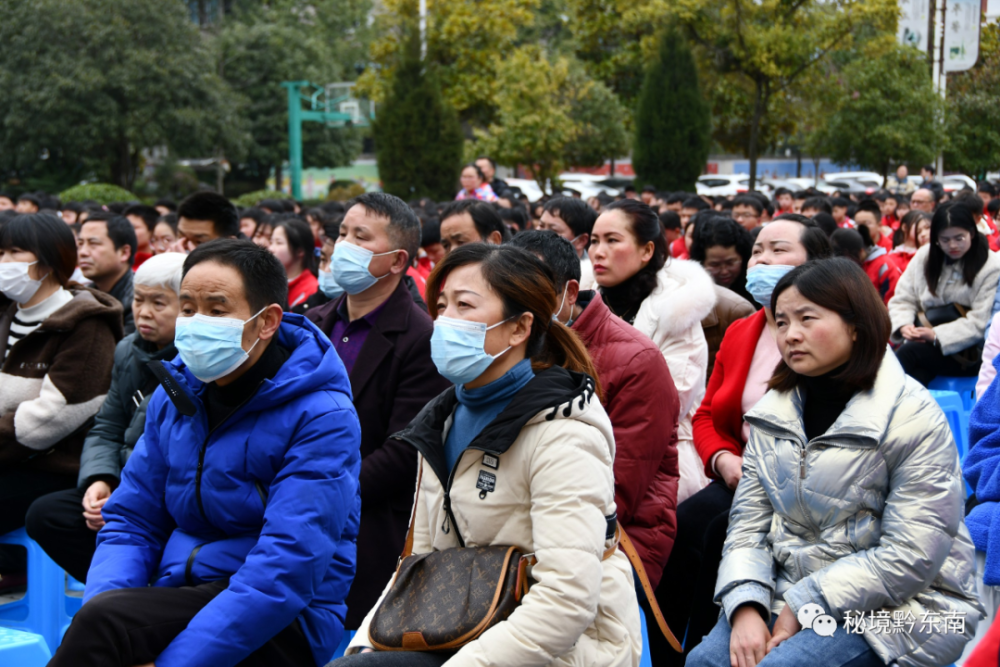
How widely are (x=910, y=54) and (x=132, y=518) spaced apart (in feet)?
78.3

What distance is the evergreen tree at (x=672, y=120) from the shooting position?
20750 mm

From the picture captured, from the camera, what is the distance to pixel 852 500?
2.71m

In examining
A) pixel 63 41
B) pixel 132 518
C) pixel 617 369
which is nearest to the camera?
pixel 132 518

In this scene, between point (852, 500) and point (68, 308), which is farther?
point (68, 308)

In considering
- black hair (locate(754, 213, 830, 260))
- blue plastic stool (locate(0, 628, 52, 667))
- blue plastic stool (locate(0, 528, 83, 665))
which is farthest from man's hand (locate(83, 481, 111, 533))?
black hair (locate(754, 213, 830, 260))

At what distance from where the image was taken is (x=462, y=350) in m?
2.53

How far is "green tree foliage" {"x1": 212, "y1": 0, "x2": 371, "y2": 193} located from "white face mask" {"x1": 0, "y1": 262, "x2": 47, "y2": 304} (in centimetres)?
2878

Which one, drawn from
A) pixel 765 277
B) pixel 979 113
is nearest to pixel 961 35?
pixel 979 113

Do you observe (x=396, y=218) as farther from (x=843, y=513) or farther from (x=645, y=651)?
(x=843, y=513)

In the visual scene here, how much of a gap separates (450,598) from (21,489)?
2782 millimetres

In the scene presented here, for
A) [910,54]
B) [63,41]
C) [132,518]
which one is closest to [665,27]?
[910,54]

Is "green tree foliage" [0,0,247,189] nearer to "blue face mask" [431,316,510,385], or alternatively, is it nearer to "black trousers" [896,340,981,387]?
"black trousers" [896,340,981,387]

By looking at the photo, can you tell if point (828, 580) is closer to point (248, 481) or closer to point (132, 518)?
point (248, 481)

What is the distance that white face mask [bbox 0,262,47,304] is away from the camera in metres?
4.39
